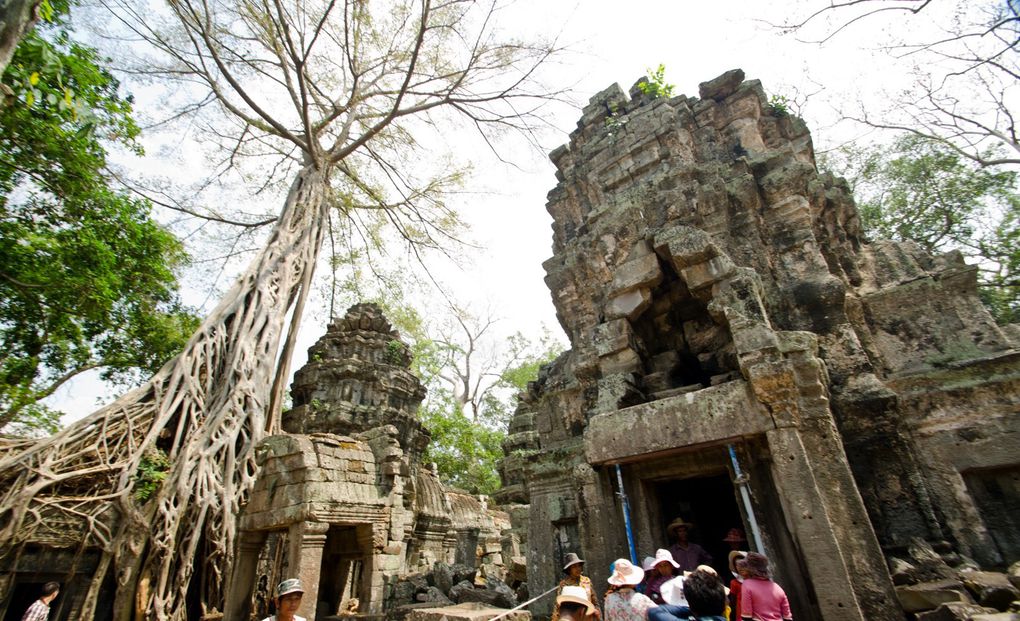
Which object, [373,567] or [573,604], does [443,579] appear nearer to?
[373,567]

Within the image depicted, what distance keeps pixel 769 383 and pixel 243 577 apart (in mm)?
6581

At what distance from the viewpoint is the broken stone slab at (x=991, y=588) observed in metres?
2.74

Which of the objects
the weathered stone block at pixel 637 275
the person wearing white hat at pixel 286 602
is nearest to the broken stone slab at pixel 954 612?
the weathered stone block at pixel 637 275

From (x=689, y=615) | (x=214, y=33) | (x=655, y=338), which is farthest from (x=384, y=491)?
(x=214, y=33)

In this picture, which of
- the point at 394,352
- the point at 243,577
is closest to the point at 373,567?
the point at 243,577

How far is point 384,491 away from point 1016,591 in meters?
6.37

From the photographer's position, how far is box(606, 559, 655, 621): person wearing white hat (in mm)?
2742

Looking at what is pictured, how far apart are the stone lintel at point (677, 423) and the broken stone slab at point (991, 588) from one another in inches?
57.1

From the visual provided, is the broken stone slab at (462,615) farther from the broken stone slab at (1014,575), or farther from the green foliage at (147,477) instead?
the green foliage at (147,477)

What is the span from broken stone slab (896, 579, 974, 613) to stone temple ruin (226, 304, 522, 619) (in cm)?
397

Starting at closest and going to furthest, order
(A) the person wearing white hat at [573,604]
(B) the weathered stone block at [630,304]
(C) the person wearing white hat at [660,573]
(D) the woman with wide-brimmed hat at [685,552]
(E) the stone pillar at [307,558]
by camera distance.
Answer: (A) the person wearing white hat at [573,604]
(C) the person wearing white hat at [660,573]
(D) the woman with wide-brimmed hat at [685,552]
(E) the stone pillar at [307,558]
(B) the weathered stone block at [630,304]

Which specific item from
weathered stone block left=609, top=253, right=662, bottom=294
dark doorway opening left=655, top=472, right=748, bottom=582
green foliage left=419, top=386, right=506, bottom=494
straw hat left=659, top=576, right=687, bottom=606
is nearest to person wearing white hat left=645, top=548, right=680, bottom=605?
straw hat left=659, top=576, right=687, bottom=606

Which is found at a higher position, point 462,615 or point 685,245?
point 685,245

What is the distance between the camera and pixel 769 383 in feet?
12.5
